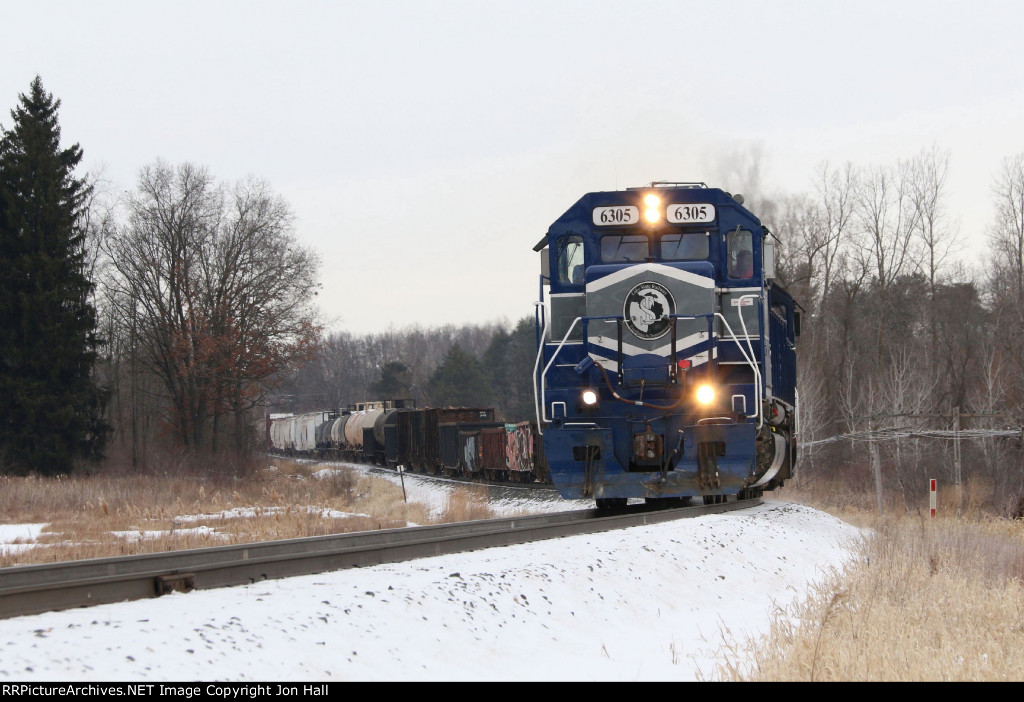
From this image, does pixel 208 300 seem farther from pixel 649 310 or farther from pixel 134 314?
pixel 649 310

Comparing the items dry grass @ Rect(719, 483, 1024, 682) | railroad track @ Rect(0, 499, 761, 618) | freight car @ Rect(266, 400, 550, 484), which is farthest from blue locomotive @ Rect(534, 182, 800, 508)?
freight car @ Rect(266, 400, 550, 484)

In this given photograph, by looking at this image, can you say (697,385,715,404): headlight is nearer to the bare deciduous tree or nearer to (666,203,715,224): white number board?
(666,203,715,224): white number board

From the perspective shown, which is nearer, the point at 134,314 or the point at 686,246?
A: the point at 686,246

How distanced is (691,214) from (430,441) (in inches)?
1002

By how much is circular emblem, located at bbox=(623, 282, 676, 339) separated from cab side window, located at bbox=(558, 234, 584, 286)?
1029 mm

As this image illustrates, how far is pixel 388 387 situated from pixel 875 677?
276 ft

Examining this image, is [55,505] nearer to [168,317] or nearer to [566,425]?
[566,425]

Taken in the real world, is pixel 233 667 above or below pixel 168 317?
below

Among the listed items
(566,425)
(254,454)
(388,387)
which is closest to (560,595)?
(566,425)

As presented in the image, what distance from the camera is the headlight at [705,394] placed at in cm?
1211

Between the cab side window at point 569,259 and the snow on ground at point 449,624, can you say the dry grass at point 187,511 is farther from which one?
the snow on ground at point 449,624

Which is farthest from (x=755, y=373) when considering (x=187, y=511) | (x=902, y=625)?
(x=187, y=511)

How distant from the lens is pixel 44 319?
31344 millimetres

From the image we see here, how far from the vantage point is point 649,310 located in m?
12.3
